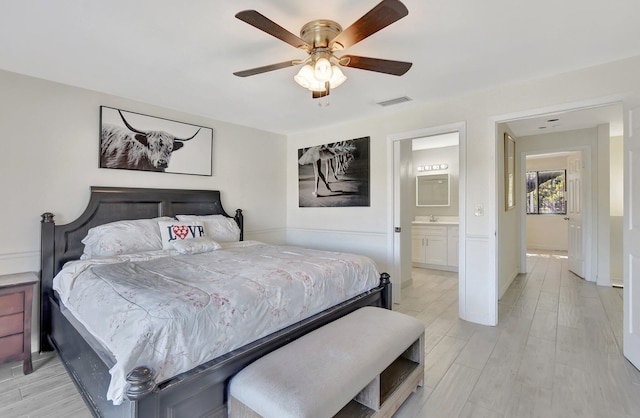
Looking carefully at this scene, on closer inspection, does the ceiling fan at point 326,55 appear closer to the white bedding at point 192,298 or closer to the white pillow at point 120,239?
the white bedding at point 192,298

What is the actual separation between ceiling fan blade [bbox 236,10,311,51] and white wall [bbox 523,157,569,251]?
8.33m

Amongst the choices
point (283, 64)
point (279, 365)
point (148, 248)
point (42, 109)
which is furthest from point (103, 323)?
point (42, 109)

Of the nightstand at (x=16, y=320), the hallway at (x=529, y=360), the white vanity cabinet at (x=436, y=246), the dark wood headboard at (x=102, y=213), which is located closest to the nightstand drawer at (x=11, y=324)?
the nightstand at (x=16, y=320)

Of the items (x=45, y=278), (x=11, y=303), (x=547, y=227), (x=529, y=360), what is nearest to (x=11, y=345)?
(x=11, y=303)

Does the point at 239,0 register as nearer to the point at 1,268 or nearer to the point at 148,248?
the point at 148,248

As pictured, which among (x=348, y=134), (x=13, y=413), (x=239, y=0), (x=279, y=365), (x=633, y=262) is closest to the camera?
(x=279, y=365)

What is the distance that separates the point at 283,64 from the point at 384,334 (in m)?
1.87

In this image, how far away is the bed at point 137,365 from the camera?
1293 millimetres

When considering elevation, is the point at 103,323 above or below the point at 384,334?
above

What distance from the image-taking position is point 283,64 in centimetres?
199

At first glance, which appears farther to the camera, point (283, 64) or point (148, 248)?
point (148, 248)

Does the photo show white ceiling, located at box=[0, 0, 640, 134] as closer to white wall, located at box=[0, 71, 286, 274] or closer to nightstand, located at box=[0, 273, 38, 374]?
white wall, located at box=[0, 71, 286, 274]

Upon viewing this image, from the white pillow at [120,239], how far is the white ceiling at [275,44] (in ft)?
4.58

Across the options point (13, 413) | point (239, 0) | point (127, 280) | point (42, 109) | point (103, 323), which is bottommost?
point (13, 413)
